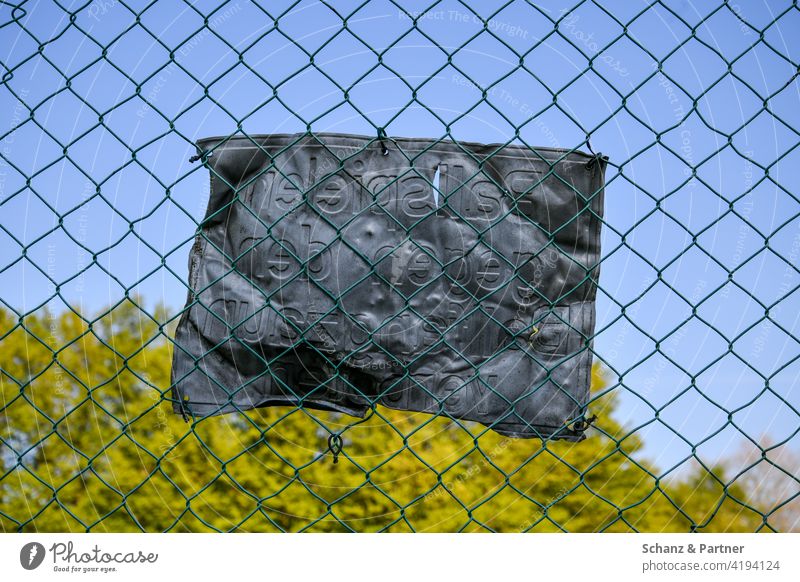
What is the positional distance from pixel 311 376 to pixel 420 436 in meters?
2.71

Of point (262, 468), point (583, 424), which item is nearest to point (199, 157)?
point (583, 424)

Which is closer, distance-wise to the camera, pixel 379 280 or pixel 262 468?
pixel 379 280

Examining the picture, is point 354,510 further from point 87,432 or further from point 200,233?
point 200,233

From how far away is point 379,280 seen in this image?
1607mm

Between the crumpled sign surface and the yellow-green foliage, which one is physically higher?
the yellow-green foliage

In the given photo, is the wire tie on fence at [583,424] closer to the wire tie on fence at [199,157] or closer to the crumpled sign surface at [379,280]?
the crumpled sign surface at [379,280]

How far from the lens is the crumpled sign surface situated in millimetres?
1585

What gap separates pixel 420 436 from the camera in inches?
165

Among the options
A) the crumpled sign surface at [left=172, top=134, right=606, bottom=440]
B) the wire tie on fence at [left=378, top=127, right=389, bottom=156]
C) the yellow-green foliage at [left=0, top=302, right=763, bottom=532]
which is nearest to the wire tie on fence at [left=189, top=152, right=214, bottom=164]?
the crumpled sign surface at [left=172, top=134, right=606, bottom=440]

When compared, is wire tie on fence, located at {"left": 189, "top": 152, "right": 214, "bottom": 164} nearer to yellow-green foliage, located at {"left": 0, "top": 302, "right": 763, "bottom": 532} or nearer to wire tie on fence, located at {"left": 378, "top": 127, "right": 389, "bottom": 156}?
wire tie on fence, located at {"left": 378, "top": 127, "right": 389, "bottom": 156}

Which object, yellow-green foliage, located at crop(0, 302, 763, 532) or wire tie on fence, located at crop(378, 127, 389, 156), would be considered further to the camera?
yellow-green foliage, located at crop(0, 302, 763, 532)

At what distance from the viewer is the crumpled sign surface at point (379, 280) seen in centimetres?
158

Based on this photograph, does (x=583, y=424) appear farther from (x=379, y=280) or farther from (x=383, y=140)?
(x=383, y=140)

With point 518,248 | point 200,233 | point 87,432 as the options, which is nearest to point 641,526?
point 87,432
